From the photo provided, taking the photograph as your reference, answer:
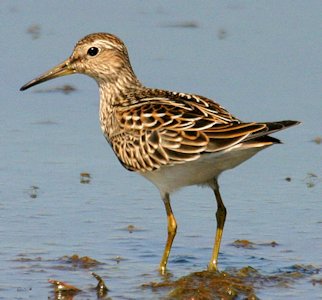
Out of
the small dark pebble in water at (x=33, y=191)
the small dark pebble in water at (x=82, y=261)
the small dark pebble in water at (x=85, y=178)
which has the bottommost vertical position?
the small dark pebble in water at (x=82, y=261)

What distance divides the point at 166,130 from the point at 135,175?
103 inches

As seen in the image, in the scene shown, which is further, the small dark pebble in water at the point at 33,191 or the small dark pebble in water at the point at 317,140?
the small dark pebble in water at the point at 317,140

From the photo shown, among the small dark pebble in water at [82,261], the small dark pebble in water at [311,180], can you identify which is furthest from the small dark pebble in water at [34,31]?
the small dark pebble in water at [82,261]

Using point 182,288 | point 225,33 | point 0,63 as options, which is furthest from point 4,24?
point 182,288

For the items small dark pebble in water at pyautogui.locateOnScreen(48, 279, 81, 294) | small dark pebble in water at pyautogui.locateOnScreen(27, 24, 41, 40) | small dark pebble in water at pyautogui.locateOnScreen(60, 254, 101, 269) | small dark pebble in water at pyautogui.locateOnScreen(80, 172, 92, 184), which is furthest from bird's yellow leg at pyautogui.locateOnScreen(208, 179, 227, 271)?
small dark pebble in water at pyautogui.locateOnScreen(27, 24, 41, 40)

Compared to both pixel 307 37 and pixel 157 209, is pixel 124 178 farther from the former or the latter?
pixel 307 37

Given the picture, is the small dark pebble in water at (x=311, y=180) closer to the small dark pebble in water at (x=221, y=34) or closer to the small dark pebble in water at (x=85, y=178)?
the small dark pebble in water at (x=85, y=178)

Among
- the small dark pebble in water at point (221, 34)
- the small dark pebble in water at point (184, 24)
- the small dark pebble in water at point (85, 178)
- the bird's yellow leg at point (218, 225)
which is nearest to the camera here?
the bird's yellow leg at point (218, 225)

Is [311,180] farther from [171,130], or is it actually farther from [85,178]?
[171,130]

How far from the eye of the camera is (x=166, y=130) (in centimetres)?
1086

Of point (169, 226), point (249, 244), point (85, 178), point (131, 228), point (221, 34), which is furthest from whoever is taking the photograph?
point (221, 34)

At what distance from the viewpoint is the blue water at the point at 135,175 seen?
11375 millimetres

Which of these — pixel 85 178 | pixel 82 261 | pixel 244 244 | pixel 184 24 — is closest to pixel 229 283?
pixel 244 244

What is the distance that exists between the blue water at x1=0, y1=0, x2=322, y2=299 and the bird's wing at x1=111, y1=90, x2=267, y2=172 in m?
1.06
